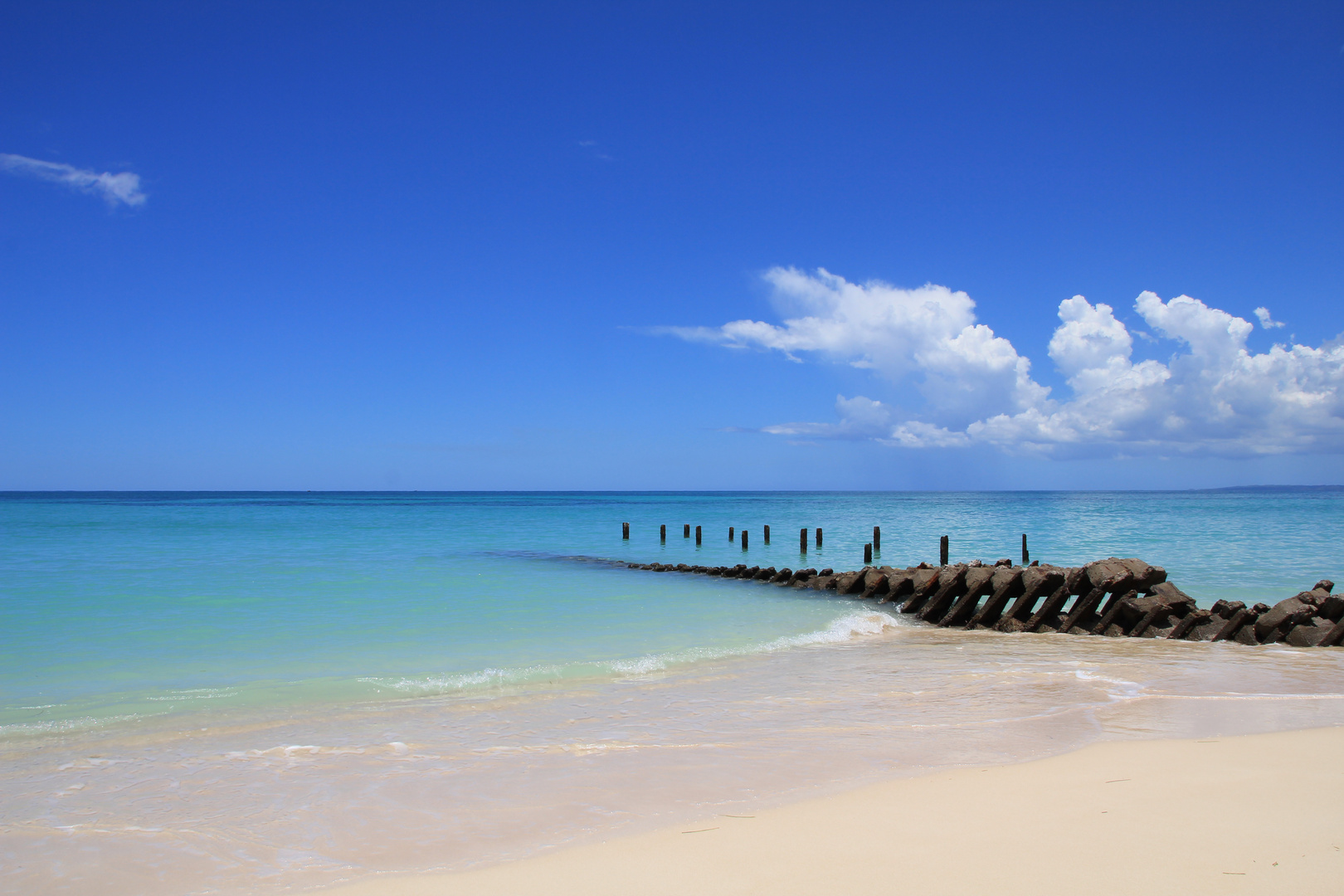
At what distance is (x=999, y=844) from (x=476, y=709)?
5421 millimetres

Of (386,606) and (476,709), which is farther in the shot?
(386,606)

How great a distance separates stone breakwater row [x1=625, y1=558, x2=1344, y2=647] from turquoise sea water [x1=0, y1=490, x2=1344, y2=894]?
0.63 metres

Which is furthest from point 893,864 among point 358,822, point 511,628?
point 511,628

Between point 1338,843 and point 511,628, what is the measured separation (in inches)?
451

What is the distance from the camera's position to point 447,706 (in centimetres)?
829

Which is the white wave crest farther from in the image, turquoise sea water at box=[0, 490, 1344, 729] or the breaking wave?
turquoise sea water at box=[0, 490, 1344, 729]

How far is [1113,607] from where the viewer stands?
43.4 ft

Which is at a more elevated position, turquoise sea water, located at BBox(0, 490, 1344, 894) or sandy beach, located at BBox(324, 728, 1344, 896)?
sandy beach, located at BBox(324, 728, 1344, 896)

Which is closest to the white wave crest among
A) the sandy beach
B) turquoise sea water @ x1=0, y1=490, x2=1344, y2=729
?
turquoise sea water @ x1=0, y1=490, x2=1344, y2=729

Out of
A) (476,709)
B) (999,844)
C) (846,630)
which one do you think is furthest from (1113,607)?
(476,709)

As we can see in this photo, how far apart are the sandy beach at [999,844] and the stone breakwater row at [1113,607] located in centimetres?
784

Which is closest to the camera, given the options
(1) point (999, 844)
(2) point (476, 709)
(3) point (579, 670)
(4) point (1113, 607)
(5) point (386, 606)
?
(1) point (999, 844)

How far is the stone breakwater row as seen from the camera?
12195mm

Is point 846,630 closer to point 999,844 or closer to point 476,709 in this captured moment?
point 476,709
